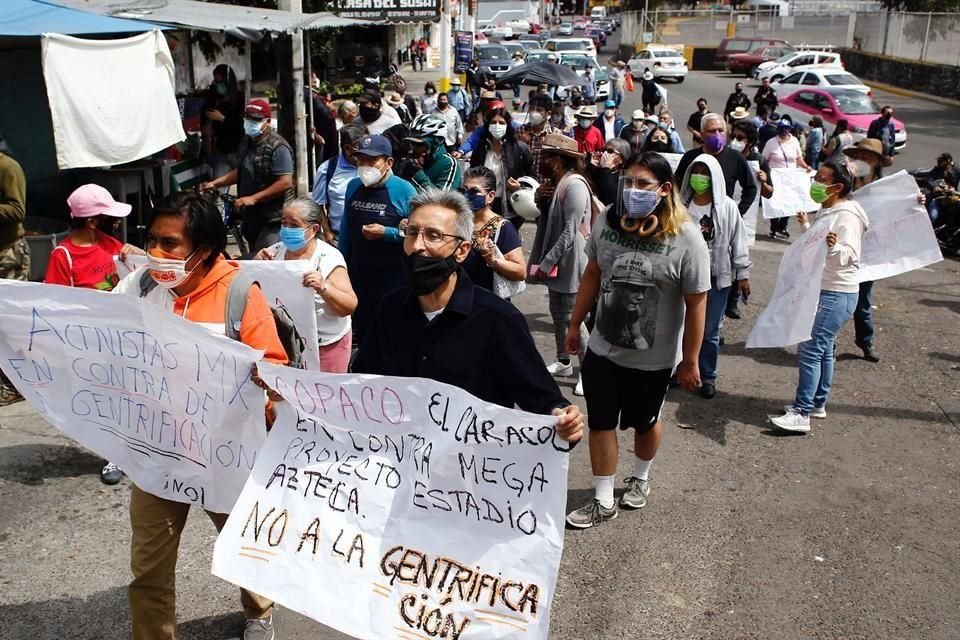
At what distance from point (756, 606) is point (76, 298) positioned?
322cm

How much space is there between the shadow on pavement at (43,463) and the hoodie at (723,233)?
4283 millimetres

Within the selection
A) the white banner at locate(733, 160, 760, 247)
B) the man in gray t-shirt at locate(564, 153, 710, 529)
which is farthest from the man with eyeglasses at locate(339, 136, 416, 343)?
the white banner at locate(733, 160, 760, 247)

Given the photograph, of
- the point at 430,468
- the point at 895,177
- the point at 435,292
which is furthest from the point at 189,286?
the point at 895,177

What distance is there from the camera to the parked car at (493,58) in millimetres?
36094

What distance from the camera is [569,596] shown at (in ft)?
14.2

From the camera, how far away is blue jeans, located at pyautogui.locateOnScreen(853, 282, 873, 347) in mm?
7840

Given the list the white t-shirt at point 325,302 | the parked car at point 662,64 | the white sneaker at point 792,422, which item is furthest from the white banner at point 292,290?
the parked car at point 662,64

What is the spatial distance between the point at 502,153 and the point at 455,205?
6.32m

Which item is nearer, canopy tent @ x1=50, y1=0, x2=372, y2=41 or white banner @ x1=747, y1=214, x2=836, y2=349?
white banner @ x1=747, y1=214, x2=836, y2=349

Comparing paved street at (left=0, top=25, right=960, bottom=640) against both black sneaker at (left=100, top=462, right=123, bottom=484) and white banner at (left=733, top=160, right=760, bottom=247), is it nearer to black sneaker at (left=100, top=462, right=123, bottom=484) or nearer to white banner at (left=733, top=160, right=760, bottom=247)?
black sneaker at (left=100, top=462, right=123, bottom=484)

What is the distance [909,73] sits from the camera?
3812 cm

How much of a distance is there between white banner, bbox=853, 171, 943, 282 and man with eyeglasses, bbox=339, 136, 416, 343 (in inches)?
144

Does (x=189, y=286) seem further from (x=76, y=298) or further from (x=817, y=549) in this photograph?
(x=817, y=549)

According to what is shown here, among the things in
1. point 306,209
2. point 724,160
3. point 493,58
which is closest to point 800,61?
point 493,58
